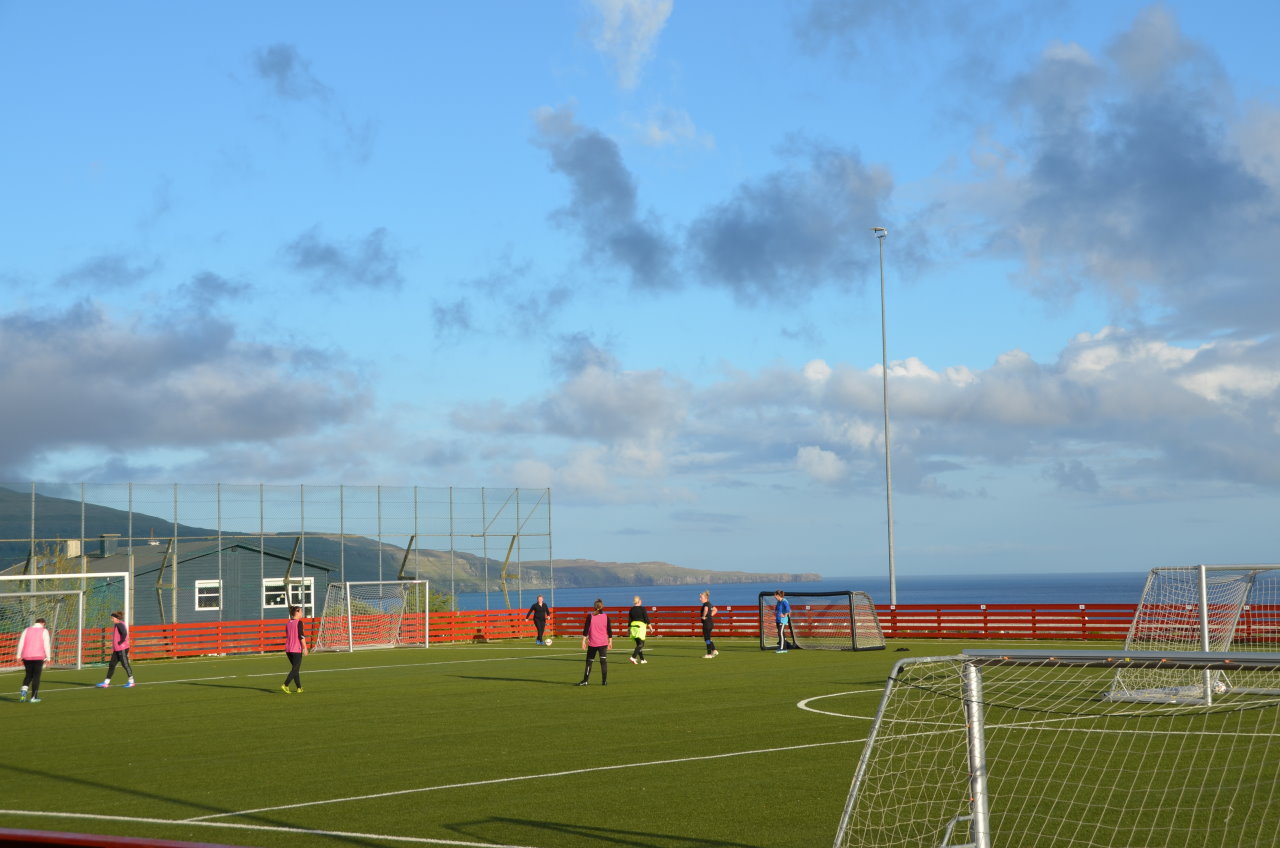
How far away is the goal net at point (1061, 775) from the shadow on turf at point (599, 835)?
1091 mm

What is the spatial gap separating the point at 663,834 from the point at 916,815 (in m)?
2.14

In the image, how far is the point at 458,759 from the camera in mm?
14328

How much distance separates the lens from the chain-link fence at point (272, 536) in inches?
1647

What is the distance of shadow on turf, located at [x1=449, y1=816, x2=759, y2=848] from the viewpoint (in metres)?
9.48

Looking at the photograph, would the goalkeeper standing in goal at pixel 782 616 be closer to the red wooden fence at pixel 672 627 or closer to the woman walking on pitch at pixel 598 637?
the red wooden fence at pixel 672 627

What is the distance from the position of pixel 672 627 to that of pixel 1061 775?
34337 mm

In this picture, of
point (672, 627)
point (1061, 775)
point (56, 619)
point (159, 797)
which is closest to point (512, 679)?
point (159, 797)

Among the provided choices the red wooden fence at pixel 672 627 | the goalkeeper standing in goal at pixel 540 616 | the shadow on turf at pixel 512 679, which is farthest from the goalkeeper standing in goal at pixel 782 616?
the goalkeeper standing in goal at pixel 540 616

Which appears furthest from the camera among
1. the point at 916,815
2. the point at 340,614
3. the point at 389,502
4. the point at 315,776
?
the point at 389,502

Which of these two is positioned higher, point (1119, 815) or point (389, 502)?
point (389, 502)

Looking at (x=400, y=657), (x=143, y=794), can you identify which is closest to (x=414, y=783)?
(x=143, y=794)

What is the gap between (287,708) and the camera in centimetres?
2152

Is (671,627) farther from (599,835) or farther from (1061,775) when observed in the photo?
(599,835)

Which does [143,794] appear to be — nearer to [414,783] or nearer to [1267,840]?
[414,783]
